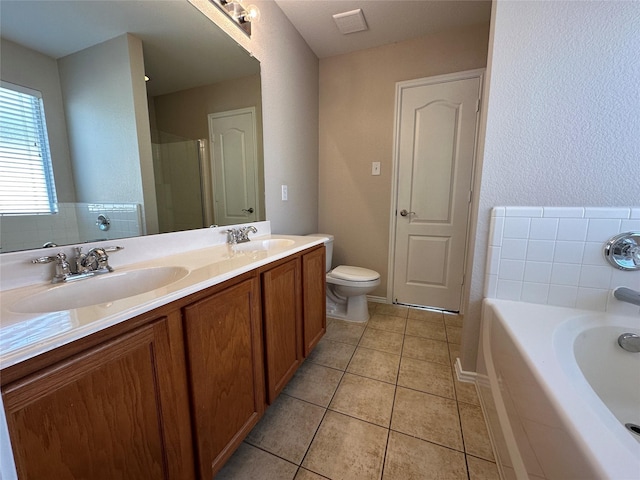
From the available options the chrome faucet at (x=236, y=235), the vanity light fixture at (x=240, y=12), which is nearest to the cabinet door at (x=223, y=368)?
the chrome faucet at (x=236, y=235)

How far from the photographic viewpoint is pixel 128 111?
96 centimetres

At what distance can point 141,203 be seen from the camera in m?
1.02

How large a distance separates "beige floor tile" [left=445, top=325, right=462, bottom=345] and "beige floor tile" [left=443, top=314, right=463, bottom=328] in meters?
0.05

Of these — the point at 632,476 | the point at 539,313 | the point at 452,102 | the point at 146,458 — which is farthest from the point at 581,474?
the point at 452,102

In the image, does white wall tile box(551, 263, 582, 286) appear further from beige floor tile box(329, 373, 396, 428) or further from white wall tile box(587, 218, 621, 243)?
beige floor tile box(329, 373, 396, 428)

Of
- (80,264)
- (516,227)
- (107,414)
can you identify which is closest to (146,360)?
(107,414)

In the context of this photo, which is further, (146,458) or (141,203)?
(141,203)

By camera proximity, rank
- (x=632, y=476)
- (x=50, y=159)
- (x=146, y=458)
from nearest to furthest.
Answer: (x=632, y=476)
(x=146, y=458)
(x=50, y=159)

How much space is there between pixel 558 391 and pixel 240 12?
2.10 metres

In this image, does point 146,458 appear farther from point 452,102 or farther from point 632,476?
point 452,102

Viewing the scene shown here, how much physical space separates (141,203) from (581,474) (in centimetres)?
147

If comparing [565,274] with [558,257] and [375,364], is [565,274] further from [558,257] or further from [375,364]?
[375,364]

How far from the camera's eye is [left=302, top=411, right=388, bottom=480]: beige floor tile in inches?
37.9

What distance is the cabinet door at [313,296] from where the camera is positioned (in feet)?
4.57
